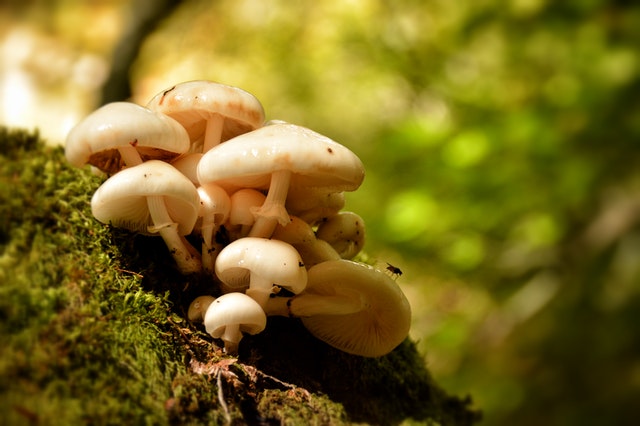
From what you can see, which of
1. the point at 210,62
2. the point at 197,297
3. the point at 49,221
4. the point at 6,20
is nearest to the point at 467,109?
the point at 197,297

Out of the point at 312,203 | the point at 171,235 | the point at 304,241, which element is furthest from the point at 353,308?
the point at 171,235

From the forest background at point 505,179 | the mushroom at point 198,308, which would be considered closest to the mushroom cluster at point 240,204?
the mushroom at point 198,308

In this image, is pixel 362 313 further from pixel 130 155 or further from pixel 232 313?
pixel 130 155

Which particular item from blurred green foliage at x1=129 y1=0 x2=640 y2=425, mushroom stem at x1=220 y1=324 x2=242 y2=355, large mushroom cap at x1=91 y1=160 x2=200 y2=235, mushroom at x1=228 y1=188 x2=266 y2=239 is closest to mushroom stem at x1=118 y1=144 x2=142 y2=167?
large mushroom cap at x1=91 y1=160 x2=200 y2=235

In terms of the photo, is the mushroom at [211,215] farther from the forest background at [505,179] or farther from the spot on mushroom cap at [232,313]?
the forest background at [505,179]

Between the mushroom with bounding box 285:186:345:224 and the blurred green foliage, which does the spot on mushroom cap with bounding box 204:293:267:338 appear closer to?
the mushroom with bounding box 285:186:345:224

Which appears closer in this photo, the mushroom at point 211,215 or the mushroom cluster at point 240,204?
the mushroom cluster at point 240,204

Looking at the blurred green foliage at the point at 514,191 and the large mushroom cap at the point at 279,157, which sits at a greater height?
the blurred green foliage at the point at 514,191

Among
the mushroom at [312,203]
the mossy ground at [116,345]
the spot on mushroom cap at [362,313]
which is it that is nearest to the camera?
the mossy ground at [116,345]
